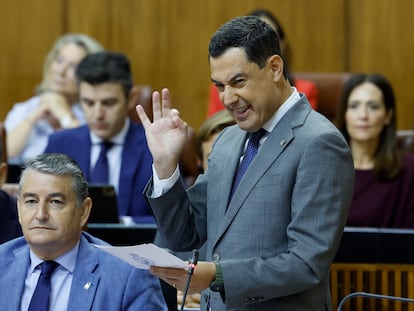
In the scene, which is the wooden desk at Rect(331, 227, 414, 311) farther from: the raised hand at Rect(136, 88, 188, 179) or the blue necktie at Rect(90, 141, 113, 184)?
the blue necktie at Rect(90, 141, 113, 184)

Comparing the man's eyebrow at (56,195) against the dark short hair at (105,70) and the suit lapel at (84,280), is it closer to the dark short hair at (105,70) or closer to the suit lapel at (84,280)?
the suit lapel at (84,280)

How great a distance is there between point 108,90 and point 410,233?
157 cm

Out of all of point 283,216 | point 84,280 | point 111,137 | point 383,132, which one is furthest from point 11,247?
point 383,132

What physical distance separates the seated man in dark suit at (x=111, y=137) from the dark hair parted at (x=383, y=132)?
738 mm

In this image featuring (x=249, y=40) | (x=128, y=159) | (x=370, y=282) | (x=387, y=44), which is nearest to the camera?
(x=249, y=40)

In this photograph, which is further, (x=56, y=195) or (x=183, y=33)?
(x=183, y=33)

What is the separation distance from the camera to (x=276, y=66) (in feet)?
6.20

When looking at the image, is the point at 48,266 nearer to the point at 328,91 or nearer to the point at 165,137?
the point at 165,137

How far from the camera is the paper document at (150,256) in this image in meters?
1.75

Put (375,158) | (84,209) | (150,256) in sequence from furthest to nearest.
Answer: (375,158), (84,209), (150,256)

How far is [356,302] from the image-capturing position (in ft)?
8.29

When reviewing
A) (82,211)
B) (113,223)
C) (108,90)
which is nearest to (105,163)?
(108,90)

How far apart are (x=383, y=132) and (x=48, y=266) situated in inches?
66.7

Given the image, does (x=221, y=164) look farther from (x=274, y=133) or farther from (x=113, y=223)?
(x=113, y=223)
